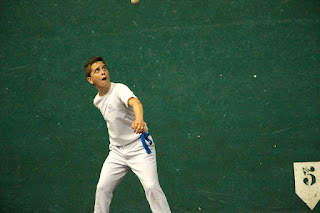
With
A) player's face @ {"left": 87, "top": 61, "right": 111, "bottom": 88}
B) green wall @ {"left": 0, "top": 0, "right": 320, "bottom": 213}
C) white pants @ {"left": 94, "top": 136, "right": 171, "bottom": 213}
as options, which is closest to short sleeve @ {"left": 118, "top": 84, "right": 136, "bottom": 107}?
player's face @ {"left": 87, "top": 61, "right": 111, "bottom": 88}

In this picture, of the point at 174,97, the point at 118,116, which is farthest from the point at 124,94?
the point at 174,97

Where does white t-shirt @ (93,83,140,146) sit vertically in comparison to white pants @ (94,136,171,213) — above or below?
above

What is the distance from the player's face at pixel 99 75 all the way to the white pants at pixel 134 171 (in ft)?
1.65

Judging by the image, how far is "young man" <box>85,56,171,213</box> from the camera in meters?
3.23

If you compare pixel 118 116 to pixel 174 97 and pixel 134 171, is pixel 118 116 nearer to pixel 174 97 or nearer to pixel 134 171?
pixel 134 171

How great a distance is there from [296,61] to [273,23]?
1.37 ft

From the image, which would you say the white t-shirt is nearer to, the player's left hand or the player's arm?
the player's arm

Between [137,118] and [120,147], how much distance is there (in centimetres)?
60

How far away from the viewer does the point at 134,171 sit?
10.9 ft

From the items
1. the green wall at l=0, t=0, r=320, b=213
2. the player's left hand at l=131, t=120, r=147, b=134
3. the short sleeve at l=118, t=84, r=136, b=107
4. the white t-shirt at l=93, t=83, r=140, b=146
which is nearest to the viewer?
the player's left hand at l=131, t=120, r=147, b=134

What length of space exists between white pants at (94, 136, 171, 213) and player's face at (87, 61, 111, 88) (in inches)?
19.8

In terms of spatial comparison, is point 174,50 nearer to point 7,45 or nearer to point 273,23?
point 273,23

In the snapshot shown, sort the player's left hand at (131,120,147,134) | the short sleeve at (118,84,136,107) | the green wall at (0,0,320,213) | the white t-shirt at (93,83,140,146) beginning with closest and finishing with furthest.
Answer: the player's left hand at (131,120,147,134)
the short sleeve at (118,84,136,107)
the white t-shirt at (93,83,140,146)
the green wall at (0,0,320,213)

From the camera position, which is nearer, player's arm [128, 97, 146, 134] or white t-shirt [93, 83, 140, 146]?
player's arm [128, 97, 146, 134]
